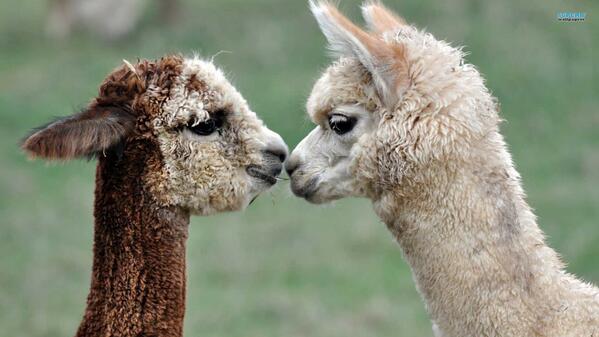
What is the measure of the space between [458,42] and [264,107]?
254 cm

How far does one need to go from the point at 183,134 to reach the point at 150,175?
206mm

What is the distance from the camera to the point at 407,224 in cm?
421

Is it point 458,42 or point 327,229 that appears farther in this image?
point 458,42

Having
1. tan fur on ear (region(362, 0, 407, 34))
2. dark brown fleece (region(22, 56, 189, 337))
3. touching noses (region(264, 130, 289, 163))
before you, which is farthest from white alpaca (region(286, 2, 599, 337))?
dark brown fleece (region(22, 56, 189, 337))

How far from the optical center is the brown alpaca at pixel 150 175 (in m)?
4.47

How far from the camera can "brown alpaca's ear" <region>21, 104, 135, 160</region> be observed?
14.2 ft

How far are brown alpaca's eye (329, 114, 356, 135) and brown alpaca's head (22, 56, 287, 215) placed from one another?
42 cm

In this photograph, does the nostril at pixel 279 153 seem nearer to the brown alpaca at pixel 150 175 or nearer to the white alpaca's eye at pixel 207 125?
the brown alpaca at pixel 150 175

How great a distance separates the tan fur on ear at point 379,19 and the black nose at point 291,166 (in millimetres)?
581

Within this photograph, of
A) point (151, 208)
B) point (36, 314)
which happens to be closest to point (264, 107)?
point (36, 314)

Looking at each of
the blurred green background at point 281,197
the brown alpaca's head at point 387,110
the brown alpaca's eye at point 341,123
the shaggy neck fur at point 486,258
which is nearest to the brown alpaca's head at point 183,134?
the brown alpaca's head at point 387,110

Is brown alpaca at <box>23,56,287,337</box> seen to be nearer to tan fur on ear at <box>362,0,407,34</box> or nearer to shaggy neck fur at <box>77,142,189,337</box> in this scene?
shaggy neck fur at <box>77,142,189,337</box>

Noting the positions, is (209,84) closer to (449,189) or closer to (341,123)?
(341,123)

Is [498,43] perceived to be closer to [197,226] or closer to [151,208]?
[197,226]
